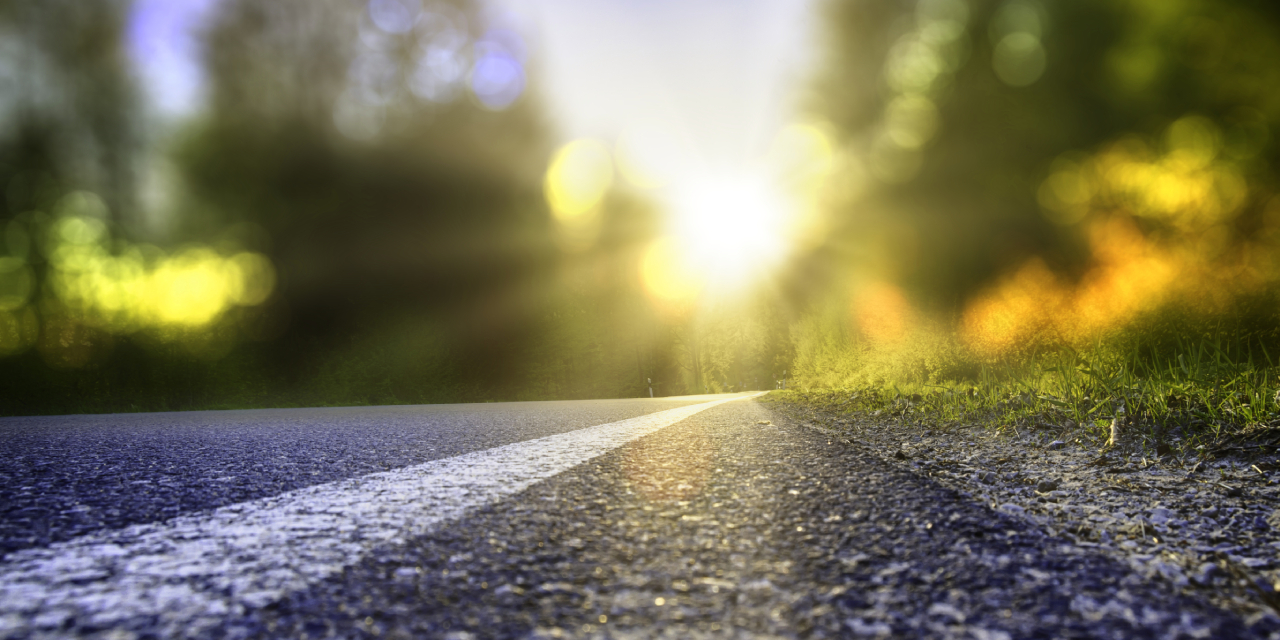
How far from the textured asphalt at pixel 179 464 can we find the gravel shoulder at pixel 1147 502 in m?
2.20

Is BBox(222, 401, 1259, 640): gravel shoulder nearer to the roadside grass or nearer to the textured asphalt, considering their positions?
the textured asphalt

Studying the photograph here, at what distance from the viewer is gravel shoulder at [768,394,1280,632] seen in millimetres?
1069

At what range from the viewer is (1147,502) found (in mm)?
1582

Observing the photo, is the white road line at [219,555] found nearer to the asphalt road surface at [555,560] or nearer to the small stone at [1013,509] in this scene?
the asphalt road surface at [555,560]

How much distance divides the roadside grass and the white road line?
90.8 inches

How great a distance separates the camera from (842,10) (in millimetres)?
5234

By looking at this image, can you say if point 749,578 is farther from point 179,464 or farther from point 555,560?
point 179,464

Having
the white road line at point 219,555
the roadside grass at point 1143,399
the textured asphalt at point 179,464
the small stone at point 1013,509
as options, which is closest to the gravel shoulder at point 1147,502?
the small stone at point 1013,509

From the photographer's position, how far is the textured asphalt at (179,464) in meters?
1.65

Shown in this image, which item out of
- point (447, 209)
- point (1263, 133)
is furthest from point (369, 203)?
point (1263, 133)

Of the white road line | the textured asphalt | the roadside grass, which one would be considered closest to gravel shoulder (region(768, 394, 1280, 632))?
the roadside grass

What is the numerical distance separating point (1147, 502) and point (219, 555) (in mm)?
2233

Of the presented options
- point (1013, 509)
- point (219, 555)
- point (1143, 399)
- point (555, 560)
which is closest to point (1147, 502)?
point (1013, 509)

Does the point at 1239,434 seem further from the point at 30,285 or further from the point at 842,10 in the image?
the point at 30,285
